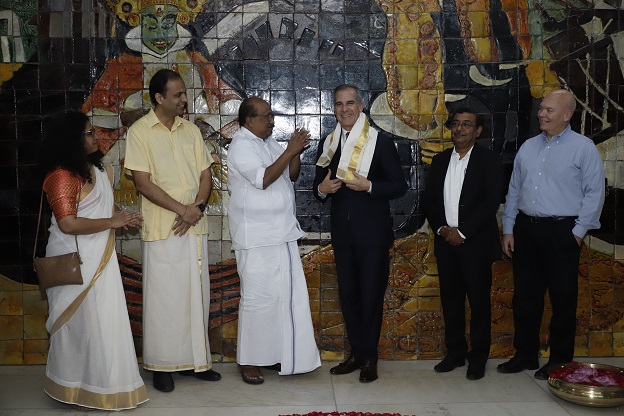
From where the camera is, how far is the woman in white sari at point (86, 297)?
4.45 m

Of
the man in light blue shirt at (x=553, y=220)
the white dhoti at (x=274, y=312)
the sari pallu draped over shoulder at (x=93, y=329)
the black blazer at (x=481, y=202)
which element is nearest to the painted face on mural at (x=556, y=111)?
the man in light blue shirt at (x=553, y=220)

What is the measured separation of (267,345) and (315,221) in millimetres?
985

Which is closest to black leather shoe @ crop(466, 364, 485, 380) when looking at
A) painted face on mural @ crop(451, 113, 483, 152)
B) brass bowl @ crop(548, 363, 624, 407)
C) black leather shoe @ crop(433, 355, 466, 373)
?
black leather shoe @ crop(433, 355, 466, 373)

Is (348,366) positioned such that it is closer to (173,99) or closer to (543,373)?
(543,373)

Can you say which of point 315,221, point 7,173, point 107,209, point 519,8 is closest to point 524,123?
point 519,8

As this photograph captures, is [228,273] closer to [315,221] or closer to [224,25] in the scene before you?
[315,221]

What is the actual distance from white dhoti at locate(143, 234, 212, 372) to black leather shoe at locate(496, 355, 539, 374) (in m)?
1.95

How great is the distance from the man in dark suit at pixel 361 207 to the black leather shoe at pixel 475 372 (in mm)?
601

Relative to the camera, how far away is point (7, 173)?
5.50m

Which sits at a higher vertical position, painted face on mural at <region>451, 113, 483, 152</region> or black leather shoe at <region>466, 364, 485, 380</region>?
painted face on mural at <region>451, 113, 483, 152</region>

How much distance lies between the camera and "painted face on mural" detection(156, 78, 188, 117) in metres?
4.88

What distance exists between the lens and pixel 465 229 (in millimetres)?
5090

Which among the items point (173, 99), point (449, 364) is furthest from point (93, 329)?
point (449, 364)

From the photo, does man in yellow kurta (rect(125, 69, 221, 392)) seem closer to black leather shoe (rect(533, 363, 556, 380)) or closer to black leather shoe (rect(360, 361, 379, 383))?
black leather shoe (rect(360, 361, 379, 383))
